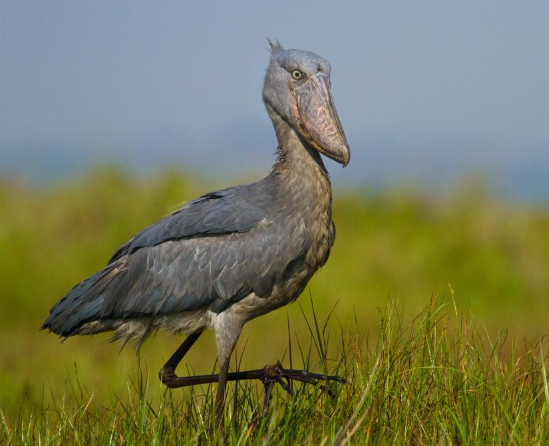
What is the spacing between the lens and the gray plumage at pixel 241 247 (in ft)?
15.5

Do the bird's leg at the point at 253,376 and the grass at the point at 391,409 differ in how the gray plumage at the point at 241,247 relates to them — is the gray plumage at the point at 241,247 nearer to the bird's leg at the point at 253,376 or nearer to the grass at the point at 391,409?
the bird's leg at the point at 253,376

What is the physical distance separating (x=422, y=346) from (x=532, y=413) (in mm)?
583

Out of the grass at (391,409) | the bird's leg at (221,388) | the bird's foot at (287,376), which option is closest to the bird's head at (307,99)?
the grass at (391,409)

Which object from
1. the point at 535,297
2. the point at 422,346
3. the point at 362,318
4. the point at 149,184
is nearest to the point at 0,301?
the point at 149,184

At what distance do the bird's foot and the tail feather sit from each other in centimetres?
83

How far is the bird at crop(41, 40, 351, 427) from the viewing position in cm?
470

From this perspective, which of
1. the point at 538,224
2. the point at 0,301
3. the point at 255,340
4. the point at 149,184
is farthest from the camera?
the point at 538,224

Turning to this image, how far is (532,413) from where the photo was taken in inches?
160

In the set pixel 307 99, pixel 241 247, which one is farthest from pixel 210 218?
pixel 307 99

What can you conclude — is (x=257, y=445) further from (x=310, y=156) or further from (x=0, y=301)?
(x=0, y=301)

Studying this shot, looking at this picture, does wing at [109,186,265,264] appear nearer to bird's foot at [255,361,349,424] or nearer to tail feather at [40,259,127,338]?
tail feather at [40,259,127,338]

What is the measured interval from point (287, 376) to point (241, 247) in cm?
61

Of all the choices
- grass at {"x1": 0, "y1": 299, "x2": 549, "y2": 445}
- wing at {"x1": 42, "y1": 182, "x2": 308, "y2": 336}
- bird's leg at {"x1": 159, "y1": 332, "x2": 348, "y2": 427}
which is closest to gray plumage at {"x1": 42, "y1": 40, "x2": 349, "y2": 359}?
wing at {"x1": 42, "y1": 182, "x2": 308, "y2": 336}

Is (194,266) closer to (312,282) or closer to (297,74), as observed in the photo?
(297,74)
